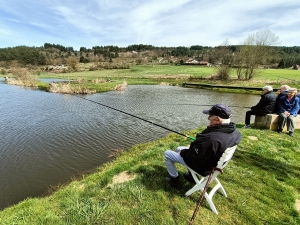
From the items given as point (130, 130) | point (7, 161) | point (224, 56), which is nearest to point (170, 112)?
point (130, 130)

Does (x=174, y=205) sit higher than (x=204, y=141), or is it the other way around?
(x=204, y=141)

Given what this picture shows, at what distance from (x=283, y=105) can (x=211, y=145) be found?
8.11 meters

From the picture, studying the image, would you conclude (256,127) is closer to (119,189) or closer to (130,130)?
(130,130)

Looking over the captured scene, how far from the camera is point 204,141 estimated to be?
372cm

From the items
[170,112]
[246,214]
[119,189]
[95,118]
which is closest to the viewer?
[246,214]

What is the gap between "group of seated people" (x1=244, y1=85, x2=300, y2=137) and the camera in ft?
30.6

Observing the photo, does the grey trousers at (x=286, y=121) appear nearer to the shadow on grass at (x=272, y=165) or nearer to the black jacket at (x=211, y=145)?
the shadow on grass at (x=272, y=165)

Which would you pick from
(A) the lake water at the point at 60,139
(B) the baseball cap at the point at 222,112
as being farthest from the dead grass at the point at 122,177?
(B) the baseball cap at the point at 222,112

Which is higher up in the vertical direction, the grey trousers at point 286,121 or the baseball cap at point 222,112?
the baseball cap at point 222,112

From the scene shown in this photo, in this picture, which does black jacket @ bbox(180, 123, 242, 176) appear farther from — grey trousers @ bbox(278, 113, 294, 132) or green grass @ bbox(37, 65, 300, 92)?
green grass @ bbox(37, 65, 300, 92)

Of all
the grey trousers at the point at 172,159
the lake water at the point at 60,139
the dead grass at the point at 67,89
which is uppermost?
the grey trousers at the point at 172,159

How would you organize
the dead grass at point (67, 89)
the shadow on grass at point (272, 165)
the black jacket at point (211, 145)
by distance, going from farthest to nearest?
the dead grass at point (67, 89) < the shadow on grass at point (272, 165) < the black jacket at point (211, 145)

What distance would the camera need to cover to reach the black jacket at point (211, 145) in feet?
12.0

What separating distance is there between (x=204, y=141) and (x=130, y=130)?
976cm
